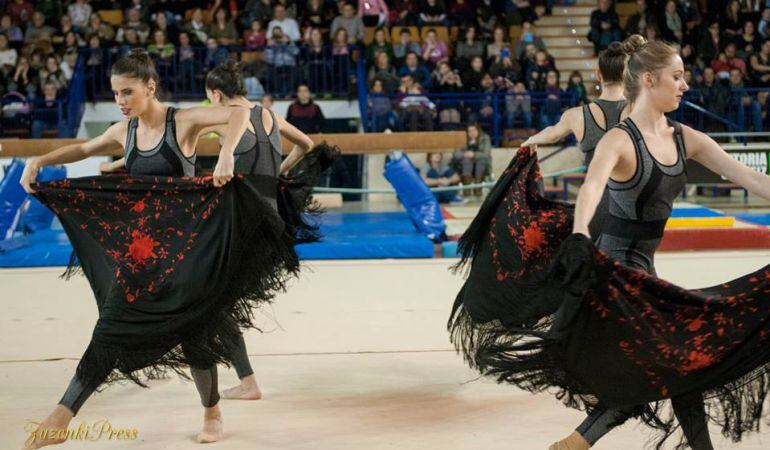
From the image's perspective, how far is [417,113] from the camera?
13.7 metres

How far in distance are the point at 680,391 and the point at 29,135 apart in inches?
461

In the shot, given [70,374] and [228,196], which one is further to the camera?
[70,374]

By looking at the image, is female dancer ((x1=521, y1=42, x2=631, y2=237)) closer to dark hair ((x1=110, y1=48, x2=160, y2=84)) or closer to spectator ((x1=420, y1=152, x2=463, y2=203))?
dark hair ((x1=110, y1=48, x2=160, y2=84))

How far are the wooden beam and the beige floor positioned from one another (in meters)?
2.33

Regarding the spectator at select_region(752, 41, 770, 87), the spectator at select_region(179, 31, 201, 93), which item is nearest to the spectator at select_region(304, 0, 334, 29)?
the spectator at select_region(179, 31, 201, 93)

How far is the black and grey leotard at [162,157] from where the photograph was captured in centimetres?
446

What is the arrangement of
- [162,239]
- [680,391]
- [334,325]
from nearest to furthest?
1. [680,391]
2. [162,239]
3. [334,325]

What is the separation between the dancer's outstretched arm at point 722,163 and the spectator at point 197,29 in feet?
38.1

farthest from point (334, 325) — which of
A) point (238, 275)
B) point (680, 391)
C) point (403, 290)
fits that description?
point (680, 391)

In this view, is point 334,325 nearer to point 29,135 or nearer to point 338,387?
point 338,387

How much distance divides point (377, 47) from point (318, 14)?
1.20 meters

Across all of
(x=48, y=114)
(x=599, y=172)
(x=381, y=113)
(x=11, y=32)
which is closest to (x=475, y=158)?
(x=381, y=113)

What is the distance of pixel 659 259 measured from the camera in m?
8.80

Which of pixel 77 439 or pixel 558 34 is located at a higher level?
pixel 558 34
